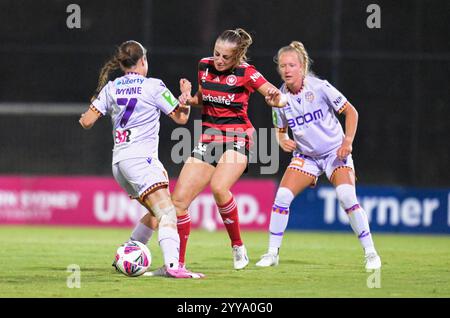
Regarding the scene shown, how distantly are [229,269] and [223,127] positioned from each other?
141 cm

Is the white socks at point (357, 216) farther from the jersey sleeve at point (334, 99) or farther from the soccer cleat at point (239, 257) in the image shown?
the soccer cleat at point (239, 257)

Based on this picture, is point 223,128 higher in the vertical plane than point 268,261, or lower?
higher

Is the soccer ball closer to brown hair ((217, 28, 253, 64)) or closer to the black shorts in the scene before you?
the black shorts

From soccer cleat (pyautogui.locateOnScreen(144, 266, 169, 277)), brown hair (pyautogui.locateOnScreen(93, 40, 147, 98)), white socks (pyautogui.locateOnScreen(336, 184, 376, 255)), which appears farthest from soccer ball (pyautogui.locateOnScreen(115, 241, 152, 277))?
white socks (pyautogui.locateOnScreen(336, 184, 376, 255))

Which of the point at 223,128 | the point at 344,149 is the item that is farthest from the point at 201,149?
the point at 344,149

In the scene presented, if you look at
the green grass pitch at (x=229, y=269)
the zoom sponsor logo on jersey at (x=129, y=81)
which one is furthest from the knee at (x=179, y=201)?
the zoom sponsor logo on jersey at (x=129, y=81)

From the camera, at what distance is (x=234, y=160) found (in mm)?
9312

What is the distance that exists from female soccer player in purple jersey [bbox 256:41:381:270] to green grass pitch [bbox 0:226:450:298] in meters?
0.61

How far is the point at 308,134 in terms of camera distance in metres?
9.99

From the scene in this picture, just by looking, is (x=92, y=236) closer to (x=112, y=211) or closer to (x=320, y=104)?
(x=112, y=211)

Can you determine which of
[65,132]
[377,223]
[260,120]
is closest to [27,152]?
[65,132]

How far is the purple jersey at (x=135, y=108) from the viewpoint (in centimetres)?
883

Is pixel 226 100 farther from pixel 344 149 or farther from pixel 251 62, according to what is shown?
pixel 251 62

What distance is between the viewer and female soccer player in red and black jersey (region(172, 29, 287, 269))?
9188mm
